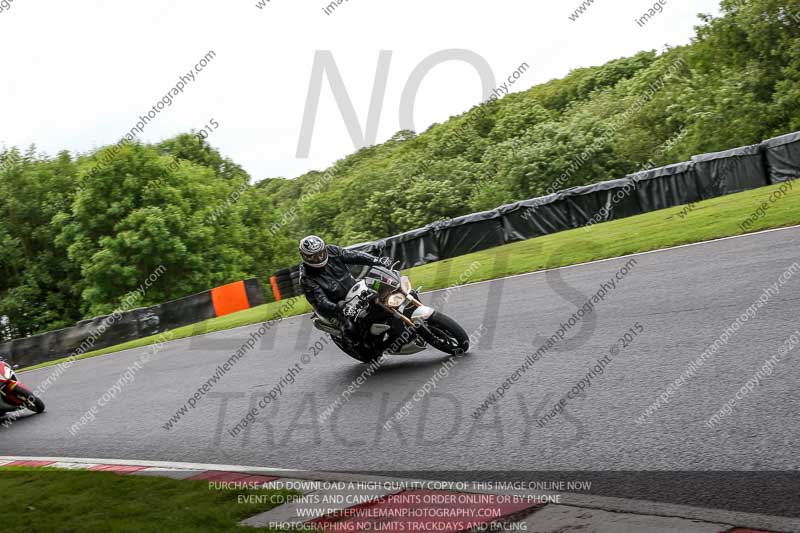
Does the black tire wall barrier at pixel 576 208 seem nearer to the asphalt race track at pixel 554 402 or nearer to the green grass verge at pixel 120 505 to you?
the asphalt race track at pixel 554 402

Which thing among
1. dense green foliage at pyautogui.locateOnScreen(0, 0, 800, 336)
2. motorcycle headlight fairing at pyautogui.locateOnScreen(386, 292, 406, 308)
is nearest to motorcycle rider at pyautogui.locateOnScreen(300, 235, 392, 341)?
motorcycle headlight fairing at pyautogui.locateOnScreen(386, 292, 406, 308)

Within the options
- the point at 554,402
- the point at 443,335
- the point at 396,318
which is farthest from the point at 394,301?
the point at 554,402

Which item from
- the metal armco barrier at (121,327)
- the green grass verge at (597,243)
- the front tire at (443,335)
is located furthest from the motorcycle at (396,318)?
the metal armco barrier at (121,327)

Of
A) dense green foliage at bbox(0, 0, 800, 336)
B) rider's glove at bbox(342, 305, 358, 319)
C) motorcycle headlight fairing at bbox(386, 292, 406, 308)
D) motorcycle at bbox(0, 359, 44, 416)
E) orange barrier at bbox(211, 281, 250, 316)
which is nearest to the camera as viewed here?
motorcycle headlight fairing at bbox(386, 292, 406, 308)

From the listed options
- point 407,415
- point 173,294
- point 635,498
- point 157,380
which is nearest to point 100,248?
point 173,294

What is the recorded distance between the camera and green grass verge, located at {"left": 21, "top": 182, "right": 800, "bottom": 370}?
15.0 meters

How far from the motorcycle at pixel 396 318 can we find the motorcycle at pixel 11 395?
6.04 meters

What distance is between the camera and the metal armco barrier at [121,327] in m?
25.1

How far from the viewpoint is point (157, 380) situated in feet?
43.9

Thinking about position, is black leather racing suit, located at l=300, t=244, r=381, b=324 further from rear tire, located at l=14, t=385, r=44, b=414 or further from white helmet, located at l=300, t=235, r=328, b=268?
rear tire, located at l=14, t=385, r=44, b=414

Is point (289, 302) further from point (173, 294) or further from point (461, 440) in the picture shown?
→ point (173, 294)

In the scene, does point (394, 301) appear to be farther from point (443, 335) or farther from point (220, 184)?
point (220, 184)

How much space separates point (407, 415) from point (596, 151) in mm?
50720

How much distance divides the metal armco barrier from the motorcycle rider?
1630 cm
